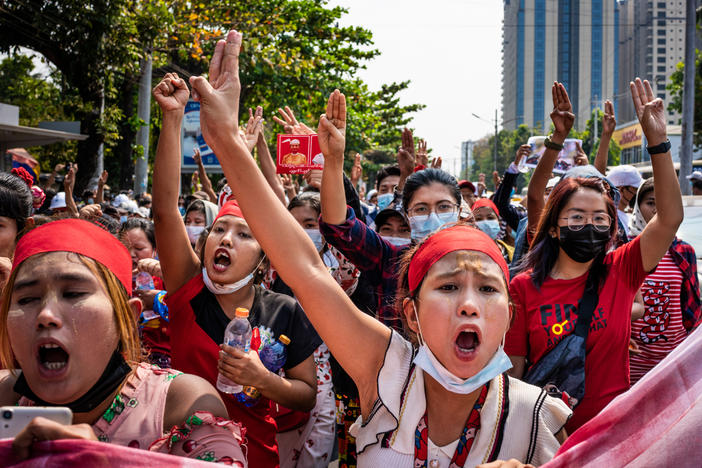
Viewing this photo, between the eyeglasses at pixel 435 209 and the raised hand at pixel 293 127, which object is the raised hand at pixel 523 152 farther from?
the eyeglasses at pixel 435 209

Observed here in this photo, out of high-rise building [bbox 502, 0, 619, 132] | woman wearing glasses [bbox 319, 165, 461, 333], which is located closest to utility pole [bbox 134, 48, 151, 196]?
woman wearing glasses [bbox 319, 165, 461, 333]

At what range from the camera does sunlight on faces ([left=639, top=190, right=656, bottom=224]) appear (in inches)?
168

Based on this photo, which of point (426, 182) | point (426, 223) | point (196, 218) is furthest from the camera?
point (196, 218)

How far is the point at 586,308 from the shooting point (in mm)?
2729

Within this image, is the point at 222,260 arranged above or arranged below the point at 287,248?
below

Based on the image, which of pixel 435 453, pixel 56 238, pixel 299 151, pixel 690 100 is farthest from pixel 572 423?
pixel 690 100

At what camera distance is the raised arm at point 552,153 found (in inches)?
152

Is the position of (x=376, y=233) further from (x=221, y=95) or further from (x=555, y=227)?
(x=221, y=95)

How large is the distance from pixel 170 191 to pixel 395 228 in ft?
6.07

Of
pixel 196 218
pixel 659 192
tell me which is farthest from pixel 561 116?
pixel 196 218

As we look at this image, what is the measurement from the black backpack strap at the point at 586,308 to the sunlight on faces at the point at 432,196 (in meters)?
0.96

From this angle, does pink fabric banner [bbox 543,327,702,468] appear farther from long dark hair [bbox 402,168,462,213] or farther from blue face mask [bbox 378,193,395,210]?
blue face mask [bbox 378,193,395,210]

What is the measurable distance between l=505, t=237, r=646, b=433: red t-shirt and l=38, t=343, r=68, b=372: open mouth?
1783 millimetres

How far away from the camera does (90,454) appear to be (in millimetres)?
1366
